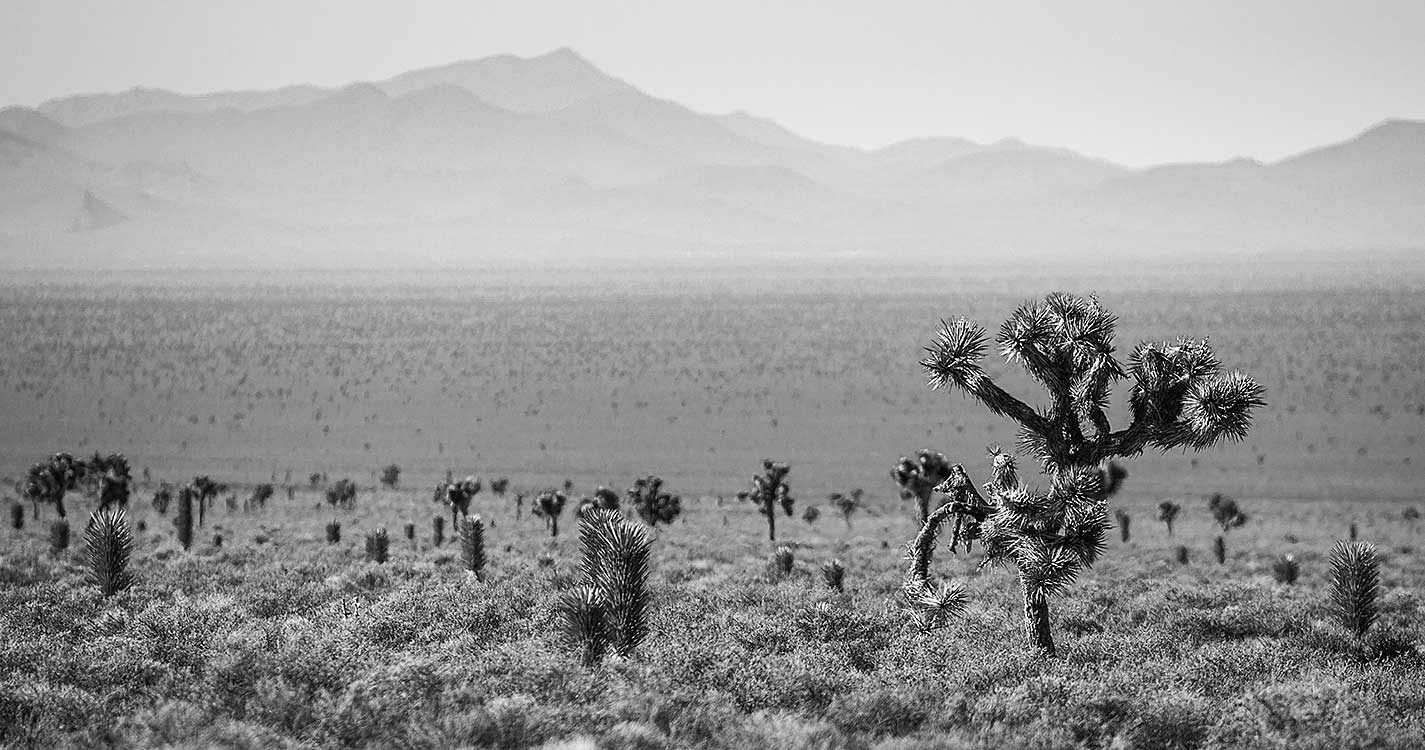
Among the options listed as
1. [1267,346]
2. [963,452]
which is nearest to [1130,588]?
[963,452]

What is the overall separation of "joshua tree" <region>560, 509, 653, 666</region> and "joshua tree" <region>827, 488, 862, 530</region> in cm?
2963

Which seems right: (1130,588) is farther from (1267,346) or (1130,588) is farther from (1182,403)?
(1267,346)

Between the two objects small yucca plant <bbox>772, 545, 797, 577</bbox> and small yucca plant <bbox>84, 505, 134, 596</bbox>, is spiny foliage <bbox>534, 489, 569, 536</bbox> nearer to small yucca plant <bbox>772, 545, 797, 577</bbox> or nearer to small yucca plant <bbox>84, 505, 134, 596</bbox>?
small yucca plant <bbox>772, 545, 797, 577</bbox>

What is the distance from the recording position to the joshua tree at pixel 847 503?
41.3m

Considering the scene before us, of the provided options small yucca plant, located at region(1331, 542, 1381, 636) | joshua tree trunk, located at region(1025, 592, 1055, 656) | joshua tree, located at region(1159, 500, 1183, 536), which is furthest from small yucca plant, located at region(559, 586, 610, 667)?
joshua tree, located at region(1159, 500, 1183, 536)

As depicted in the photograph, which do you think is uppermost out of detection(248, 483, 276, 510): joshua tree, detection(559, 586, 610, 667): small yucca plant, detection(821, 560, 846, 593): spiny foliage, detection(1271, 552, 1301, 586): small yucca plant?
detection(559, 586, 610, 667): small yucca plant

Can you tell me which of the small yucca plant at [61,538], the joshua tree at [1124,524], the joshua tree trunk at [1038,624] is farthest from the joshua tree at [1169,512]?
the small yucca plant at [61,538]

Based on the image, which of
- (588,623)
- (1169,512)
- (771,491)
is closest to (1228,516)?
(1169,512)

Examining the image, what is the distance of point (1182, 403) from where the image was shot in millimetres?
12641

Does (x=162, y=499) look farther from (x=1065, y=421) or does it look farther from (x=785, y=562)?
(x=1065, y=421)

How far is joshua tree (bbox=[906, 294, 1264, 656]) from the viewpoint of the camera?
12328mm

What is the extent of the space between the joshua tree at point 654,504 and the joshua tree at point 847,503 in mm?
6391

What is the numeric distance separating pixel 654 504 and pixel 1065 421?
2671 cm

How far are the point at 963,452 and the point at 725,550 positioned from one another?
74.0 ft
